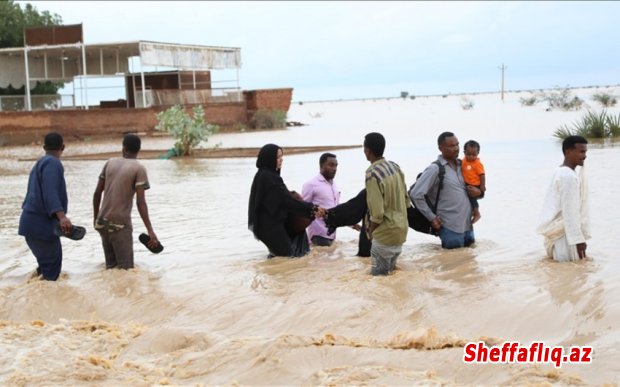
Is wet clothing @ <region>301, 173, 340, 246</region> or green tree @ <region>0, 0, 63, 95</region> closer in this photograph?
wet clothing @ <region>301, 173, 340, 246</region>

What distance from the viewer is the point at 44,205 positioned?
7.65 meters

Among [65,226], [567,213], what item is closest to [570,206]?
[567,213]

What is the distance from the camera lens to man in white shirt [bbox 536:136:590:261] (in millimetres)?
7270

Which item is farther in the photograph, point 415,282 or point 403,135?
point 403,135

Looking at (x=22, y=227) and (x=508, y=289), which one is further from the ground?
(x=22, y=227)

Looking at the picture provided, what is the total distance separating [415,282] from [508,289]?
32.6 inches

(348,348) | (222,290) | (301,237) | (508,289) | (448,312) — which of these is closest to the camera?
(348,348)

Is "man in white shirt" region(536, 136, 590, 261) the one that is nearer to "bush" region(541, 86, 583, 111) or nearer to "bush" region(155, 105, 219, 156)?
"bush" region(155, 105, 219, 156)

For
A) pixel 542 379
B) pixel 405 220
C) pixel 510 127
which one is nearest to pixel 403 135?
pixel 510 127

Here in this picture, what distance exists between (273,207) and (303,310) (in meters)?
1.92

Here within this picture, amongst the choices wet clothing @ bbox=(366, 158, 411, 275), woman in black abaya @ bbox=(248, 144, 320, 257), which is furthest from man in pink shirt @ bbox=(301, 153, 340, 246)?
wet clothing @ bbox=(366, 158, 411, 275)

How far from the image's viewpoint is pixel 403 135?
34.7m

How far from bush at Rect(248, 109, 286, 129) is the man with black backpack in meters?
34.2

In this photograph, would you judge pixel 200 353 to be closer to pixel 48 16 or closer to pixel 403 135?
pixel 403 135
